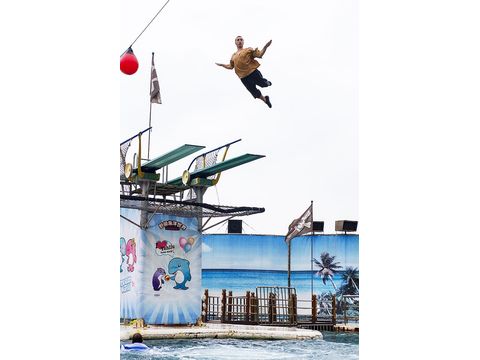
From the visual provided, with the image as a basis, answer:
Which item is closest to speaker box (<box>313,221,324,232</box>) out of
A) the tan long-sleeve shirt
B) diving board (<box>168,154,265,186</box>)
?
diving board (<box>168,154,265,186</box>)

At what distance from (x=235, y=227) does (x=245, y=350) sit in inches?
259

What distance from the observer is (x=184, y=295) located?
11258 millimetres

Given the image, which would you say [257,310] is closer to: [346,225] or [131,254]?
A: [131,254]

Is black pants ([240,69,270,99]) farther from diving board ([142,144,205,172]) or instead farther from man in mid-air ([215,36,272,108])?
diving board ([142,144,205,172])

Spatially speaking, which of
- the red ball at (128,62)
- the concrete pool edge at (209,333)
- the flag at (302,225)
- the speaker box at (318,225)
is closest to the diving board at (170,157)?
the concrete pool edge at (209,333)

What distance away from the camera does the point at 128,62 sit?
6.36 m

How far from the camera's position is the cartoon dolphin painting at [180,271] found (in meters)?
11.2

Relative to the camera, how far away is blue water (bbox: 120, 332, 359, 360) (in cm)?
839

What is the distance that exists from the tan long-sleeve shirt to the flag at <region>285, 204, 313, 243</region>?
7121mm
